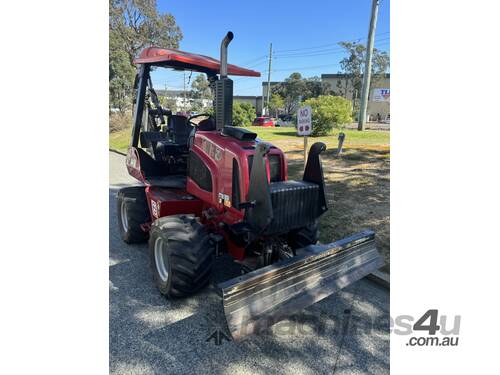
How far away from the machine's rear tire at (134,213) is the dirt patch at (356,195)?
246cm

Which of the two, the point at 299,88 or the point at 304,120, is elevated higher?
the point at 299,88

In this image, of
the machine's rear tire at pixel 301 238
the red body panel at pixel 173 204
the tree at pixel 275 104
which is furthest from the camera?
the tree at pixel 275 104

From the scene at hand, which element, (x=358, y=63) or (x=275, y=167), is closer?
(x=275, y=167)

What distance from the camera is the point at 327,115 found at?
1616 cm

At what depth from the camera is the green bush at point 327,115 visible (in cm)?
1627

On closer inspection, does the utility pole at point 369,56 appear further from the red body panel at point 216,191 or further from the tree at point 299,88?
the tree at point 299,88

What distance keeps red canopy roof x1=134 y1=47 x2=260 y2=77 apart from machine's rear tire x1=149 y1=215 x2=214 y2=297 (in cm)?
169

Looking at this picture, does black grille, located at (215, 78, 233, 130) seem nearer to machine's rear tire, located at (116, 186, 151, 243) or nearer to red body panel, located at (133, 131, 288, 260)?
red body panel, located at (133, 131, 288, 260)

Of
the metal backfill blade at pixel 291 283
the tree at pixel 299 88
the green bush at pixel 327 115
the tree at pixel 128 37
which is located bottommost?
the metal backfill blade at pixel 291 283

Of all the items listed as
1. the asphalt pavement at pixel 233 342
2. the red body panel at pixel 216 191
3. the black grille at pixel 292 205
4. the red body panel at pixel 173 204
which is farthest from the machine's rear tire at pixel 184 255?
the black grille at pixel 292 205

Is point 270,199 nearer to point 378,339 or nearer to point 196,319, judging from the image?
point 196,319

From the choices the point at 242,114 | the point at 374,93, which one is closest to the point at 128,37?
the point at 242,114

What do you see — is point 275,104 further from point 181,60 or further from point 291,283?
point 291,283

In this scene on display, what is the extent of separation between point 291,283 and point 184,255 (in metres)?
0.98
